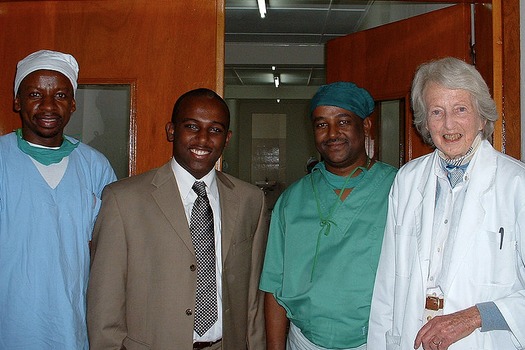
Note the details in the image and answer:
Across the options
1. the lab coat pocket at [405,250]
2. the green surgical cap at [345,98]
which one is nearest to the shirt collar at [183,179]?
the green surgical cap at [345,98]

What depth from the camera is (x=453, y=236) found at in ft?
5.54

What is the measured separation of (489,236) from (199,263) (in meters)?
1.01

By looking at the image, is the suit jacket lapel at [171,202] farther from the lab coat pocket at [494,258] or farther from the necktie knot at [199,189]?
the lab coat pocket at [494,258]

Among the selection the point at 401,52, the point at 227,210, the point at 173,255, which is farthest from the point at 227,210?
the point at 401,52

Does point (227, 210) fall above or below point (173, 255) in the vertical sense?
above

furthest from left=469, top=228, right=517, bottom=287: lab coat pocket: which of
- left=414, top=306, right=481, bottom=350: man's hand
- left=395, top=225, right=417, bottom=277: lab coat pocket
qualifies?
left=395, top=225, right=417, bottom=277: lab coat pocket

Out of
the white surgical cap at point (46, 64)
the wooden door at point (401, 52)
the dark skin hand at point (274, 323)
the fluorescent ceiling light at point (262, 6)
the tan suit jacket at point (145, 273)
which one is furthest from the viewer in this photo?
the fluorescent ceiling light at point (262, 6)

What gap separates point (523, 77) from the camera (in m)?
2.13

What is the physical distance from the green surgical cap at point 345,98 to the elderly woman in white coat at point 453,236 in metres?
0.23

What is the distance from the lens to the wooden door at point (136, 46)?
8.02 feet

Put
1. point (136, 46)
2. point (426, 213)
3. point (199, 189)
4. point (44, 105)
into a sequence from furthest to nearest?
point (136, 46) < point (199, 189) < point (44, 105) < point (426, 213)

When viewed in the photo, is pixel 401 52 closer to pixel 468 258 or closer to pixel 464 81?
pixel 464 81

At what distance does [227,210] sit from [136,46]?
3.21 feet

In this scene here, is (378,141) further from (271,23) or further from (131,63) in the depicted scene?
(271,23)
